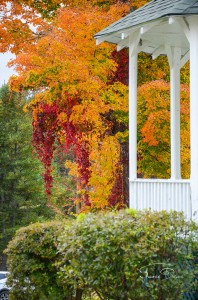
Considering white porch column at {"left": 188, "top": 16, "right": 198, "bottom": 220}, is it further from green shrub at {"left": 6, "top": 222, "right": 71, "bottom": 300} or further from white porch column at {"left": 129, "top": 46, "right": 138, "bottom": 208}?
green shrub at {"left": 6, "top": 222, "right": 71, "bottom": 300}

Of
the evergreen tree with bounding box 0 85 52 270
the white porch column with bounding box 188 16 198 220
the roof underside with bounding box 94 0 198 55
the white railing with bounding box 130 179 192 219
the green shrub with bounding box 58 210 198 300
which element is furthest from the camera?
the evergreen tree with bounding box 0 85 52 270

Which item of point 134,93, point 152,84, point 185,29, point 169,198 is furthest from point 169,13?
point 152,84

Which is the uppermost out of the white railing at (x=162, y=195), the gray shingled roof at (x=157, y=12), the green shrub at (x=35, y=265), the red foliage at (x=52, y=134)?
the gray shingled roof at (x=157, y=12)

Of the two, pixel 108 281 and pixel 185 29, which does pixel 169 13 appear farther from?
pixel 108 281

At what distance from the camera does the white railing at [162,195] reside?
1173 centimetres

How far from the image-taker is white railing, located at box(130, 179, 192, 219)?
462 inches

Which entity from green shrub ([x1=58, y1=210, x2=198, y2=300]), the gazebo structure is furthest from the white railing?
green shrub ([x1=58, y1=210, x2=198, y2=300])

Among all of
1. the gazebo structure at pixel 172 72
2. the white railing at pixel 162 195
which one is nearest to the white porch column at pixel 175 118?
the gazebo structure at pixel 172 72

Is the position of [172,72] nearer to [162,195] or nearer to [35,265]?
[162,195]

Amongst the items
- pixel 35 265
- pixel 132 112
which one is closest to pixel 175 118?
pixel 132 112

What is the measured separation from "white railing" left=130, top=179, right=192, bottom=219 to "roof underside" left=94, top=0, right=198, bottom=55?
2.67 m

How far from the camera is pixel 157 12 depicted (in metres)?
11.9

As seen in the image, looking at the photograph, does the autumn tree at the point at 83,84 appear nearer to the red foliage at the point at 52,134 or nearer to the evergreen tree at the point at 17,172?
the red foliage at the point at 52,134

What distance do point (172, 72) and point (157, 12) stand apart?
2899 millimetres
